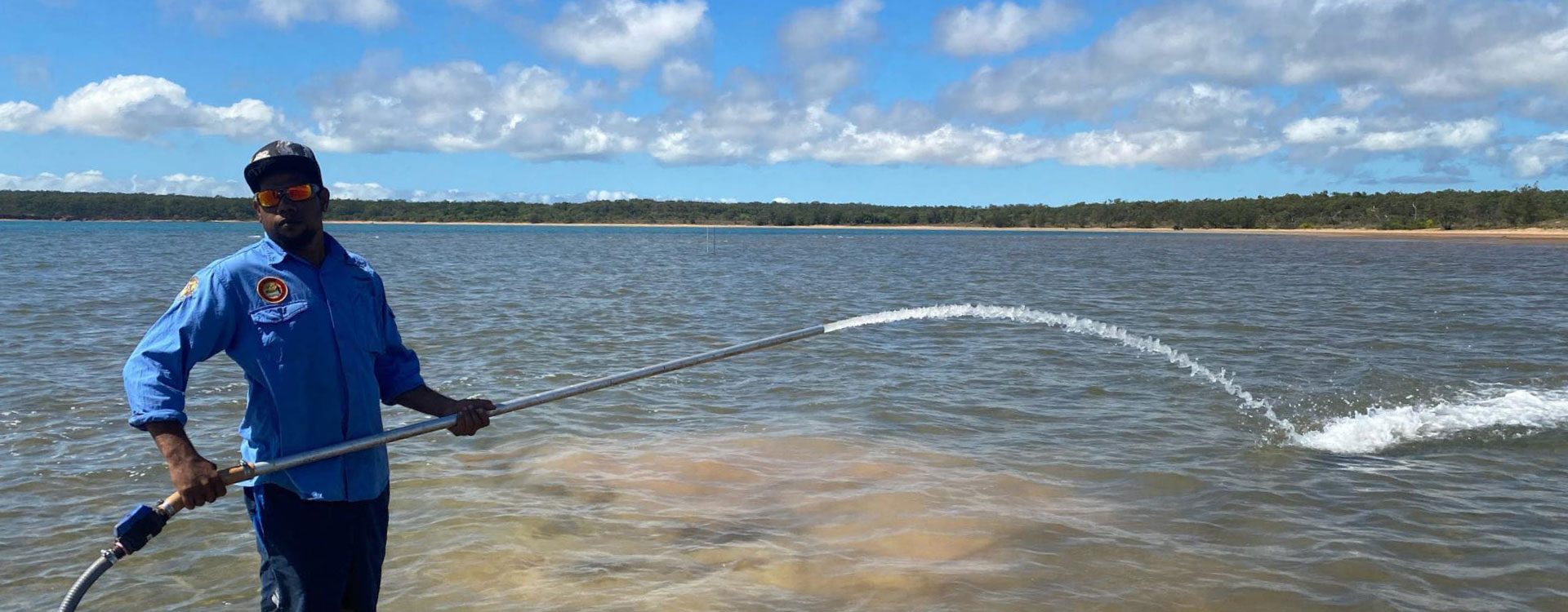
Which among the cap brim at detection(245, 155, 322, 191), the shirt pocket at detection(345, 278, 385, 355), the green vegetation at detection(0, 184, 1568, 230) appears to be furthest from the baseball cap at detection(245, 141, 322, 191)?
the green vegetation at detection(0, 184, 1568, 230)

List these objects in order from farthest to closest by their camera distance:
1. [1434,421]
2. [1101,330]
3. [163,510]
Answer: [1101,330]
[1434,421]
[163,510]

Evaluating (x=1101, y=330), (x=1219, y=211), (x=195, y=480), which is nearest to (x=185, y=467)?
(x=195, y=480)

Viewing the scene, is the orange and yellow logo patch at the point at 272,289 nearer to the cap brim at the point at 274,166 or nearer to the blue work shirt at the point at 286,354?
the blue work shirt at the point at 286,354

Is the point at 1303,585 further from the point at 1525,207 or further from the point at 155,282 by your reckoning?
the point at 1525,207

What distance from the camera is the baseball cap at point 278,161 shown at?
3449 mm

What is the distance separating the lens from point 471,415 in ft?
13.0

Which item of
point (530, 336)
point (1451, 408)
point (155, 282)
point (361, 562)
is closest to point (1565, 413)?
point (1451, 408)

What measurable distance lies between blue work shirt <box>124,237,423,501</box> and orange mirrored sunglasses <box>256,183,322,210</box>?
13 centimetres

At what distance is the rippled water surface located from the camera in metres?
6.00

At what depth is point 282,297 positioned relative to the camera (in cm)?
338

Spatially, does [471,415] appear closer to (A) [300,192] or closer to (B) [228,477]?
(B) [228,477]

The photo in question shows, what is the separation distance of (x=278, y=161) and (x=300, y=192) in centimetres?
12

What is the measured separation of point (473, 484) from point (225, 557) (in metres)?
1.99

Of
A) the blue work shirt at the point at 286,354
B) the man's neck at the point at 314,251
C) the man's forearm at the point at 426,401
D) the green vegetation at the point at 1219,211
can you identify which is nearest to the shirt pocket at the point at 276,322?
the blue work shirt at the point at 286,354
